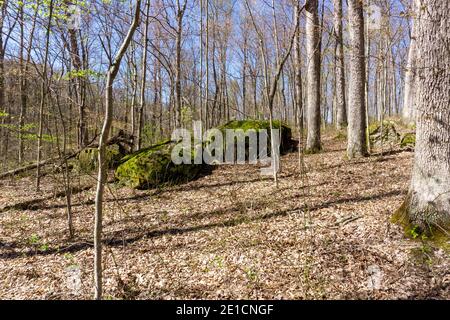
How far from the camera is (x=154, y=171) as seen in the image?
7.18 metres

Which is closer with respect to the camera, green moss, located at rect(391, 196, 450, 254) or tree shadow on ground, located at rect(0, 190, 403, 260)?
green moss, located at rect(391, 196, 450, 254)

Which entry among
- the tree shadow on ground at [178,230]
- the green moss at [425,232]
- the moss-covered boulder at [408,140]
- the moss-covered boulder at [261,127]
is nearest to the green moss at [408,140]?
the moss-covered boulder at [408,140]

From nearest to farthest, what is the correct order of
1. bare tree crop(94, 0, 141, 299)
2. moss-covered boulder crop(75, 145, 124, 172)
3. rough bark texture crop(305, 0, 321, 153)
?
1. bare tree crop(94, 0, 141, 299)
2. rough bark texture crop(305, 0, 321, 153)
3. moss-covered boulder crop(75, 145, 124, 172)

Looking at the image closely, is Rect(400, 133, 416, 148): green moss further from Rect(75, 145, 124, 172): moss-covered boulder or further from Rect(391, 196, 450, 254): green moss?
Rect(75, 145, 124, 172): moss-covered boulder

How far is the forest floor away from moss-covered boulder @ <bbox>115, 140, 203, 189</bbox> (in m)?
0.36

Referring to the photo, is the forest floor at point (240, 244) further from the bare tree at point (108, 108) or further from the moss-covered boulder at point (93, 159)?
the moss-covered boulder at point (93, 159)

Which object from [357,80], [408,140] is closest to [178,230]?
[357,80]

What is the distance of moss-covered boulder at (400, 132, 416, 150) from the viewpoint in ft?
25.0

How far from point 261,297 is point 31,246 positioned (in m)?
3.96

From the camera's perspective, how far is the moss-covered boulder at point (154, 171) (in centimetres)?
713

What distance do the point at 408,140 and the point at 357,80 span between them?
7.86ft

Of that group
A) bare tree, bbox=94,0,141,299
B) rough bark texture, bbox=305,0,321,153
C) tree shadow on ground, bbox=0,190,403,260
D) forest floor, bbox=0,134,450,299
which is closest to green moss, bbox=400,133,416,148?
forest floor, bbox=0,134,450,299
